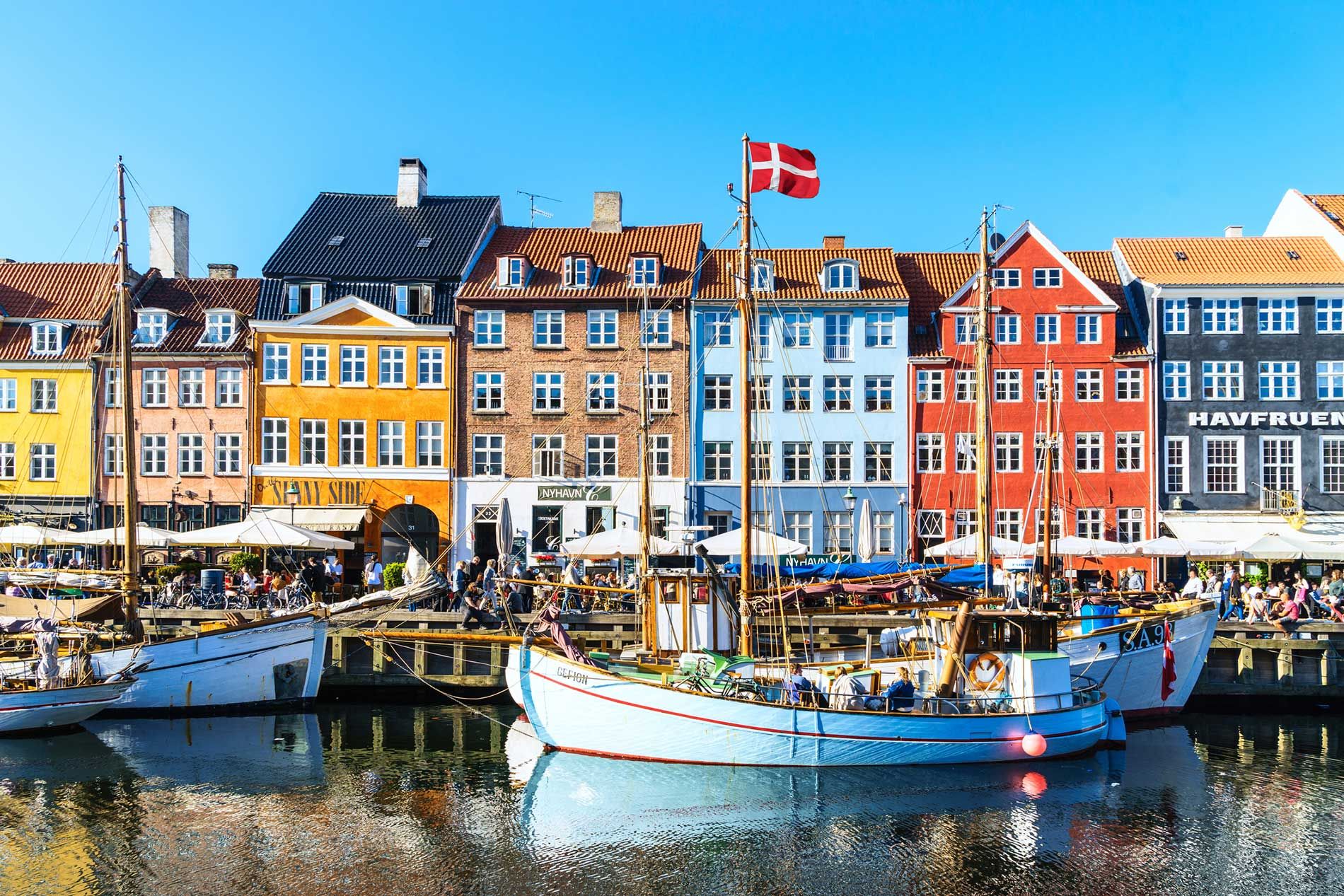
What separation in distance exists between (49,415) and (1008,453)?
1433 inches

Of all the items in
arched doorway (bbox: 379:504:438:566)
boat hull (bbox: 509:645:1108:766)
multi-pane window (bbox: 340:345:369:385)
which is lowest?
boat hull (bbox: 509:645:1108:766)

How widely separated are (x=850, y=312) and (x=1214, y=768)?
25212mm

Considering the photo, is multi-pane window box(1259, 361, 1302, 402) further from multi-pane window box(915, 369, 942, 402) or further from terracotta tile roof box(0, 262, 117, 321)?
terracotta tile roof box(0, 262, 117, 321)

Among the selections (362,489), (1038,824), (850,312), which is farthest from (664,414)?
(1038,824)

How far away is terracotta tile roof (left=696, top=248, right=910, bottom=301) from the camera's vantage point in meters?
46.7

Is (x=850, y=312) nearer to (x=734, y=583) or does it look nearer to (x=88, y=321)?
(x=734, y=583)

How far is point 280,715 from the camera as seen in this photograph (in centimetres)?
3017

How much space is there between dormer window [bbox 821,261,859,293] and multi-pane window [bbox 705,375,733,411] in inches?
207

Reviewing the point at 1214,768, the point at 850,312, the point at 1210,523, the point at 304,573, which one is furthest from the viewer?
the point at 850,312

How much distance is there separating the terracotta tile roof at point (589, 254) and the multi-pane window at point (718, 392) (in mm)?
3397

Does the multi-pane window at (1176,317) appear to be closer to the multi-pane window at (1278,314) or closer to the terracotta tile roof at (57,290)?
the multi-pane window at (1278,314)

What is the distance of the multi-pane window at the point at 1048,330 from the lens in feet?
152

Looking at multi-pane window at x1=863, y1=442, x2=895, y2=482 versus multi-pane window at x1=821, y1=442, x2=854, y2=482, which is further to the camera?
multi-pane window at x1=821, y1=442, x2=854, y2=482

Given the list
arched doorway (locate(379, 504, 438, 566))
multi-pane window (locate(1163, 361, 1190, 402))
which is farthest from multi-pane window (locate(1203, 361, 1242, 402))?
Answer: arched doorway (locate(379, 504, 438, 566))
